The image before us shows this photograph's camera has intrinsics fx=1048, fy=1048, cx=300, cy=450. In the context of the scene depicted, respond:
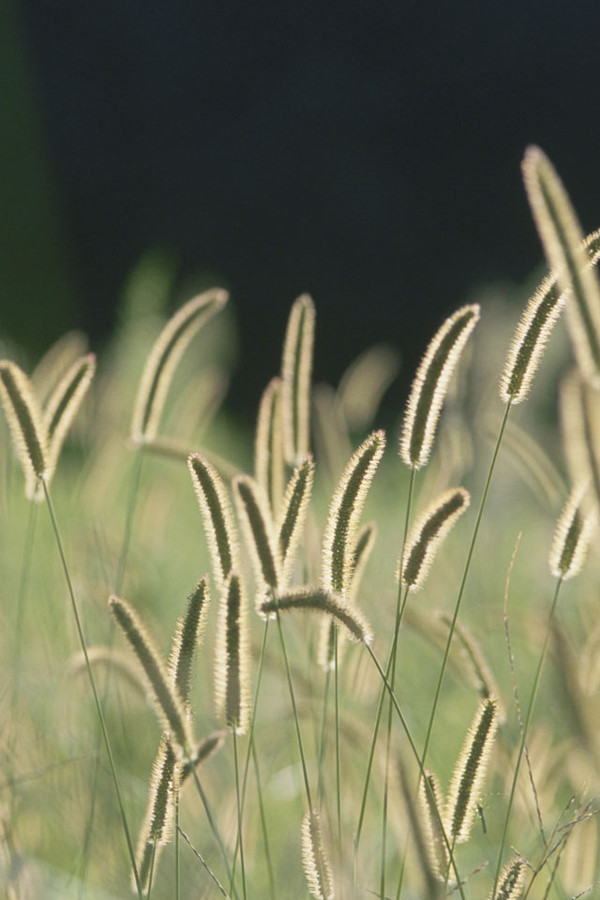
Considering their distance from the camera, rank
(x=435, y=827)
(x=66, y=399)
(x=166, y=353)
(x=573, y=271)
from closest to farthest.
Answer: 1. (x=573, y=271)
2. (x=435, y=827)
3. (x=66, y=399)
4. (x=166, y=353)

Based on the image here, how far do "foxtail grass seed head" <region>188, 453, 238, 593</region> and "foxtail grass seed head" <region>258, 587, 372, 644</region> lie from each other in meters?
0.07

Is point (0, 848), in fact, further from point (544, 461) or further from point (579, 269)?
point (544, 461)

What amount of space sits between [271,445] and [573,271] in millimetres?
424

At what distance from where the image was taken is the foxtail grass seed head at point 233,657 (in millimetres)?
688

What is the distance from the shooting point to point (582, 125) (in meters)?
6.33

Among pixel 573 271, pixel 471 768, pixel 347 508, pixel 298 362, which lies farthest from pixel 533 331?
pixel 298 362

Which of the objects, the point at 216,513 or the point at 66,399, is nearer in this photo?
the point at 216,513

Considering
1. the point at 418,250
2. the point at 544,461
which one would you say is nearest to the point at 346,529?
the point at 544,461

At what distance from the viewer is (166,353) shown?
1.03m

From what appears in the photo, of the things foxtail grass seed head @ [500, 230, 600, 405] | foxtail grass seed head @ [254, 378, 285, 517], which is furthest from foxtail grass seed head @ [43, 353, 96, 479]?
foxtail grass seed head @ [500, 230, 600, 405]

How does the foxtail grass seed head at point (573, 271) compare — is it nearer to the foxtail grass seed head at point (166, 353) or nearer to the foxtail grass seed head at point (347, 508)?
the foxtail grass seed head at point (347, 508)

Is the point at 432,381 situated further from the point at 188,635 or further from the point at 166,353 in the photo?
the point at 166,353

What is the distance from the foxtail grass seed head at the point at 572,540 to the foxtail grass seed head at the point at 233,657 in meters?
0.27

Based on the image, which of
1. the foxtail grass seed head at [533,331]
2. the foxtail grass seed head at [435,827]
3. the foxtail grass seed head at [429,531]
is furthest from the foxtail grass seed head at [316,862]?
the foxtail grass seed head at [533,331]
